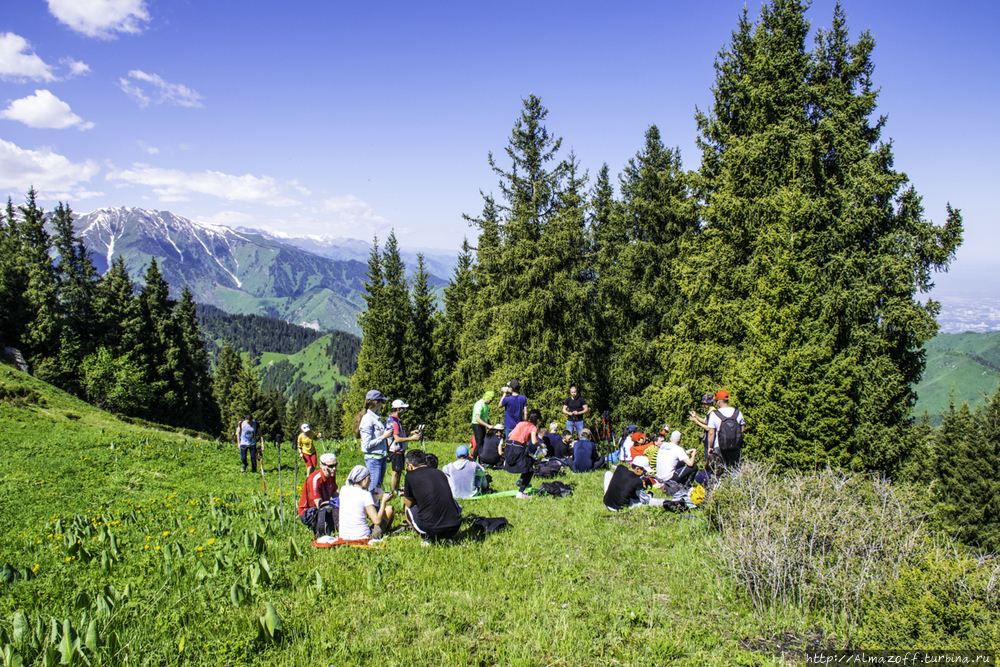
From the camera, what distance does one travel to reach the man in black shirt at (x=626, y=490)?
875 cm

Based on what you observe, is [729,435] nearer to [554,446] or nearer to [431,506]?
[554,446]

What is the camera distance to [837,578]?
16.6 feet

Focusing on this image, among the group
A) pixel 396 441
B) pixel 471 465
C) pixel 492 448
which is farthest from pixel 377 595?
pixel 492 448

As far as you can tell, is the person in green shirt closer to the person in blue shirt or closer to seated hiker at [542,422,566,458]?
the person in blue shirt

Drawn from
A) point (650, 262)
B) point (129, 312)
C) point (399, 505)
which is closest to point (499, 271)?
point (650, 262)

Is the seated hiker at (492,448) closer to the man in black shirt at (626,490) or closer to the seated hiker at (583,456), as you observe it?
the seated hiker at (583,456)

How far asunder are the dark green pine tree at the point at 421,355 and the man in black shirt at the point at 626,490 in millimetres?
27535

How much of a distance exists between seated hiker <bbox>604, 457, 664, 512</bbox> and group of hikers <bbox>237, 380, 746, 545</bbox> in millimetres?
18

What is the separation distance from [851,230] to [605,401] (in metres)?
12.6

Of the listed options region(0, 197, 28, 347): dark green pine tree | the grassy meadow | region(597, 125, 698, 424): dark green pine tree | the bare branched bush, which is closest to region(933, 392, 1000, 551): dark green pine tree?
region(597, 125, 698, 424): dark green pine tree

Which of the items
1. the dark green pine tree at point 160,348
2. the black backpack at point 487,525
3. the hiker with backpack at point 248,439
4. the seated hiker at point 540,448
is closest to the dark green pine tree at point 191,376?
the dark green pine tree at point 160,348

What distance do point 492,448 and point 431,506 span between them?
5653mm

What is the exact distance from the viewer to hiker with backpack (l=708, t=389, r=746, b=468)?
962 centimetres

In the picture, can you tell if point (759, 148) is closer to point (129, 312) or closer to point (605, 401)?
point (605, 401)
